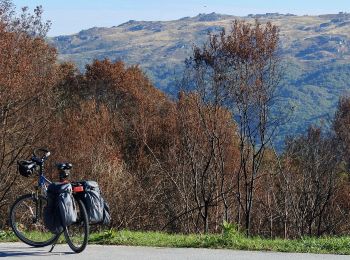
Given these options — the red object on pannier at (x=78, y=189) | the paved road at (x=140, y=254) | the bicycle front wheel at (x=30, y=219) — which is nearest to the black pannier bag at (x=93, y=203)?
the red object on pannier at (x=78, y=189)

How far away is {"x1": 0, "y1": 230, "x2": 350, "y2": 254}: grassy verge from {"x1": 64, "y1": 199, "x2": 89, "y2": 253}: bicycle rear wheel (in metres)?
0.54

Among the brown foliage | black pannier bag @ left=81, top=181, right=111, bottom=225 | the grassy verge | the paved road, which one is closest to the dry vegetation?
the brown foliage

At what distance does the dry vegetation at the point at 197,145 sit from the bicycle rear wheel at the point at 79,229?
13.8m

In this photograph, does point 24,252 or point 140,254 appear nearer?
point 140,254

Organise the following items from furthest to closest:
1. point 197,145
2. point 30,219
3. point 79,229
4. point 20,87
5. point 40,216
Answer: point 197,145 < point 20,87 < point 30,219 < point 40,216 < point 79,229

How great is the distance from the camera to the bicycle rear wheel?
789 cm

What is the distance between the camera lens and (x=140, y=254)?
7.90 m

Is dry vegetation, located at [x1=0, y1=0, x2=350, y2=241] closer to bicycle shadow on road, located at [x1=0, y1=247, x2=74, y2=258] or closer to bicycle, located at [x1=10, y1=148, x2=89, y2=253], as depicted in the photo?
bicycle, located at [x1=10, y1=148, x2=89, y2=253]

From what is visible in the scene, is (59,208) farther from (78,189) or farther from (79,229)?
(79,229)

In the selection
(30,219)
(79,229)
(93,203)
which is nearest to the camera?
(93,203)

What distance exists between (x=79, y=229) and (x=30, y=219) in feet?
3.31

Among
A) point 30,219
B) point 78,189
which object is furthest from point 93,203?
point 30,219

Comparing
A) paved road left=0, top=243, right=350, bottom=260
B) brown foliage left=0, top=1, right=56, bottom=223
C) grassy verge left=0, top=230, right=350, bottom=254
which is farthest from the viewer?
brown foliage left=0, top=1, right=56, bottom=223

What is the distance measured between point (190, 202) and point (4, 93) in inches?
493
